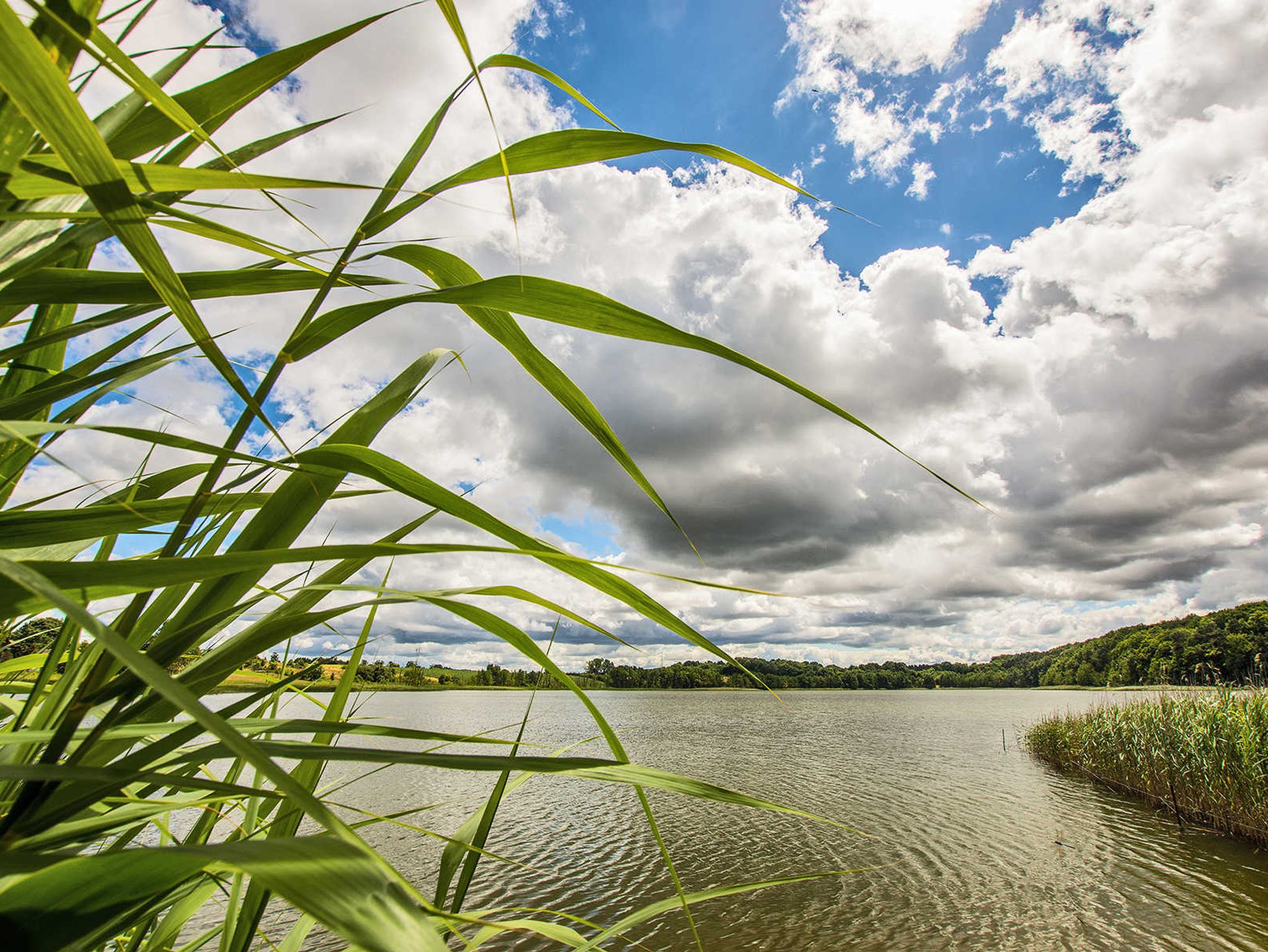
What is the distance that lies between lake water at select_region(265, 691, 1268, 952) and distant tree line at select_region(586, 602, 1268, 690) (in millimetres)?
3627

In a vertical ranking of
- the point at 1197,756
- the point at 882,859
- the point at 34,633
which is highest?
the point at 34,633

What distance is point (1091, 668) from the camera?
76625 millimetres

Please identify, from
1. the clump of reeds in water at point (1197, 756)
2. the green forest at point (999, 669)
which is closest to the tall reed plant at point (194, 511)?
the green forest at point (999, 669)

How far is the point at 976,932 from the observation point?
30.1 feet

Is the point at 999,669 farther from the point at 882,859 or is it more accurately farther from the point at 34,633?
the point at 34,633

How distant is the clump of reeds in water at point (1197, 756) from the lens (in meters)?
11.4

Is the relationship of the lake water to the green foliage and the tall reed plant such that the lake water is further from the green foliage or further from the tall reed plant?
the tall reed plant

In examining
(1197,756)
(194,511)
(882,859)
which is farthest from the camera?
(882,859)

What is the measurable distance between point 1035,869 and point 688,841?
6825 millimetres

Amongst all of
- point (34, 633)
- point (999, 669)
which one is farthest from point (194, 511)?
point (999, 669)

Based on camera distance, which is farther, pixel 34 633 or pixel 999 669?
pixel 999 669

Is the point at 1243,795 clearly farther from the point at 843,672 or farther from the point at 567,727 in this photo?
the point at 843,672

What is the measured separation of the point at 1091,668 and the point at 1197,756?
79946 millimetres

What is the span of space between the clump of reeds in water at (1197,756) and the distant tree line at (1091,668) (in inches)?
45.9
